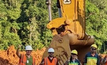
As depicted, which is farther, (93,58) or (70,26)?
(70,26)

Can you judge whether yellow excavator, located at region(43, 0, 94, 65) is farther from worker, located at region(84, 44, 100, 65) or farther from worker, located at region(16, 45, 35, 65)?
worker, located at region(84, 44, 100, 65)

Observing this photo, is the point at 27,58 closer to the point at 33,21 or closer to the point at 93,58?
the point at 93,58

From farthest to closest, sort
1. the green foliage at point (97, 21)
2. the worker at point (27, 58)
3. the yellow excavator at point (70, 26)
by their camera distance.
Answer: the green foliage at point (97, 21) → the yellow excavator at point (70, 26) → the worker at point (27, 58)

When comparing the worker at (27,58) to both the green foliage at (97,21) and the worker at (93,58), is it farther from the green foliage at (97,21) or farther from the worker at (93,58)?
the green foliage at (97,21)

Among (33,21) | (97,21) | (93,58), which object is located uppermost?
(93,58)

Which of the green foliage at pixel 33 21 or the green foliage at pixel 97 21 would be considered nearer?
the green foliage at pixel 33 21

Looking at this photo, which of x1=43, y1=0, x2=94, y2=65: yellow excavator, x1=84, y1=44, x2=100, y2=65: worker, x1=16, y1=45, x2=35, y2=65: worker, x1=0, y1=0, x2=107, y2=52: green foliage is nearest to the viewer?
x1=84, y1=44, x2=100, y2=65: worker

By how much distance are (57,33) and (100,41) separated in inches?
1086

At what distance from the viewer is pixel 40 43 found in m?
37.6

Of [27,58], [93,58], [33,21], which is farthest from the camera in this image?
[33,21]

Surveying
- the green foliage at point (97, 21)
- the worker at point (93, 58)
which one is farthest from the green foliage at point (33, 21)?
the worker at point (93, 58)

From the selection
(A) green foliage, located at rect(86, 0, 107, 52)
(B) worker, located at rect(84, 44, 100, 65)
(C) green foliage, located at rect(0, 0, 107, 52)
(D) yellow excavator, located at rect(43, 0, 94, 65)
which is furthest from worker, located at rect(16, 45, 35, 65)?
(A) green foliage, located at rect(86, 0, 107, 52)

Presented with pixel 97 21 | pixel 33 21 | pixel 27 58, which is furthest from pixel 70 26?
pixel 97 21

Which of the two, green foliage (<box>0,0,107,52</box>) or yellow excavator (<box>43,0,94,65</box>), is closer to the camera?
yellow excavator (<box>43,0,94,65</box>)
